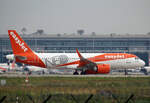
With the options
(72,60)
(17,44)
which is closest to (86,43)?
(72,60)

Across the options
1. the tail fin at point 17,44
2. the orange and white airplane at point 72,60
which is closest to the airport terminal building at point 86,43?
the orange and white airplane at point 72,60

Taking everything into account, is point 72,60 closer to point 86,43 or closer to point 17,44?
point 17,44

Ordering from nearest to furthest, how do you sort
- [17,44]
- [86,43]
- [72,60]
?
[17,44] → [72,60] → [86,43]

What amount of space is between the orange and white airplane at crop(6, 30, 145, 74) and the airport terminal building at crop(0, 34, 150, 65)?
107338mm

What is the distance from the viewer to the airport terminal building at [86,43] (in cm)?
17800

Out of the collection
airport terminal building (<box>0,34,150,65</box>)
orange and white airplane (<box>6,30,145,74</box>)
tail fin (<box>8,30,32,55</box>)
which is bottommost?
orange and white airplane (<box>6,30,145,74</box>)

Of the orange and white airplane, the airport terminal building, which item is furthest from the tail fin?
the airport terminal building

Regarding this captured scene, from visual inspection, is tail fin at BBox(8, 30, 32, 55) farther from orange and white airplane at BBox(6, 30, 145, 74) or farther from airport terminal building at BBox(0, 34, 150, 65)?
airport terminal building at BBox(0, 34, 150, 65)

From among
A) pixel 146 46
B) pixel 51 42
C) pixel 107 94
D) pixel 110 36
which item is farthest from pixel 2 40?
pixel 107 94

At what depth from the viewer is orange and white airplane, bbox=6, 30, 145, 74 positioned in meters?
60.2

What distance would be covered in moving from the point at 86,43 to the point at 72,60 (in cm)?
12291

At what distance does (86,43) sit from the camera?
185 metres

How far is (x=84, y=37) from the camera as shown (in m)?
186

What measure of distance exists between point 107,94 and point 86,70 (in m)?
33.1
